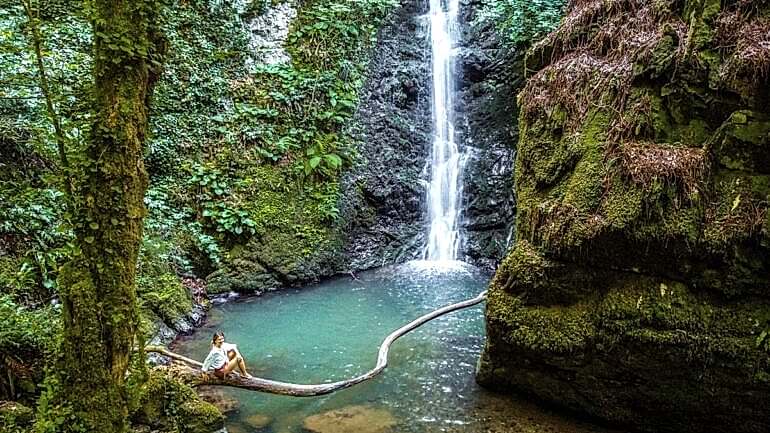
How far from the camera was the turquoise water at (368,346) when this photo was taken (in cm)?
537

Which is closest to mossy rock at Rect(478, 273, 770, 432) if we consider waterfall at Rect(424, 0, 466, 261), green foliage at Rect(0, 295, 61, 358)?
green foliage at Rect(0, 295, 61, 358)

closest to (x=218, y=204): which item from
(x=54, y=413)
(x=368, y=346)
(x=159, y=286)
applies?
(x=159, y=286)

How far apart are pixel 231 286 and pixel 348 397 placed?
468 cm

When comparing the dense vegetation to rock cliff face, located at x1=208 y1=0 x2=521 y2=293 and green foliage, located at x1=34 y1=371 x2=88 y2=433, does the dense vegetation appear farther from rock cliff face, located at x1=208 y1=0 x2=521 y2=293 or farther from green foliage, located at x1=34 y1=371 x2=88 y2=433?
green foliage, located at x1=34 y1=371 x2=88 y2=433

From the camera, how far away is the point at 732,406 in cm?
425

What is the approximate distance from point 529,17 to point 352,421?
9131mm

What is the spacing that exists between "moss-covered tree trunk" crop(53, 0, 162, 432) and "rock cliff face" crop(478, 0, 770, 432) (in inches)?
130

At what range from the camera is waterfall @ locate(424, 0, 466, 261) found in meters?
12.1

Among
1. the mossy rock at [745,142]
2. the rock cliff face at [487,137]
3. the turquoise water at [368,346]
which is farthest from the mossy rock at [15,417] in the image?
the rock cliff face at [487,137]

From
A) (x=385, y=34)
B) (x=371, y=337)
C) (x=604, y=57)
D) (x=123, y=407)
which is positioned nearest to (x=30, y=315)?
(x=123, y=407)

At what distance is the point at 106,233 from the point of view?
3.26 m

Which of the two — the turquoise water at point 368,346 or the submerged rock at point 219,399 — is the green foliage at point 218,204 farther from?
the submerged rock at point 219,399

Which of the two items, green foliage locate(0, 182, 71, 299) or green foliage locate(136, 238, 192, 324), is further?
green foliage locate(136, 238, 192, 324)

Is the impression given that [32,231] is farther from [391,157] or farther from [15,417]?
[391,157]
